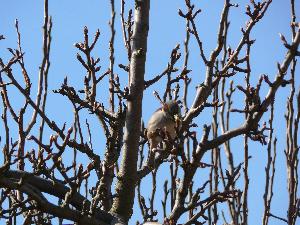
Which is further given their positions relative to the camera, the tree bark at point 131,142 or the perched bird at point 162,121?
the perched bird at point 162,121

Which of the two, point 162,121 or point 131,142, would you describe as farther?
point 162,121

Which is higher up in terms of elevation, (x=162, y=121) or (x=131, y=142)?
(x=162, y=121)

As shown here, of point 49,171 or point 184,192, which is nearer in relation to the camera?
point 184,192

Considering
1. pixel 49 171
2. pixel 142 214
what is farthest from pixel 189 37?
pixel 49 171

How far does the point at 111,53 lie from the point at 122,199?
142 cm

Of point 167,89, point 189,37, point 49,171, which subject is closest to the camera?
point 49,171

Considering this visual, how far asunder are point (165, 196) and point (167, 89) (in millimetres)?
932

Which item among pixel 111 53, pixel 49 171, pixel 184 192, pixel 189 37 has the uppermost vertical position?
pixel 189 37

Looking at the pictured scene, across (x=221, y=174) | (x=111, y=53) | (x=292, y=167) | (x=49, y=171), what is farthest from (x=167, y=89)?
(x=49, y=171)

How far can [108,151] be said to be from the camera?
137 inches

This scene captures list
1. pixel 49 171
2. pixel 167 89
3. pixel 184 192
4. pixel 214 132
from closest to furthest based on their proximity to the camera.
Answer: pixel 184 192 → pixel 49 171 → pixel 167 89 → pixel 214 132

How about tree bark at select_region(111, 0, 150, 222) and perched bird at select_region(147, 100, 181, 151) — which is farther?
perched bird at select_region(147, 100, 181, 151)

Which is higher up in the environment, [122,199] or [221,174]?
[221,174]

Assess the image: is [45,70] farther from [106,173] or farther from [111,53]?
[106,173]
